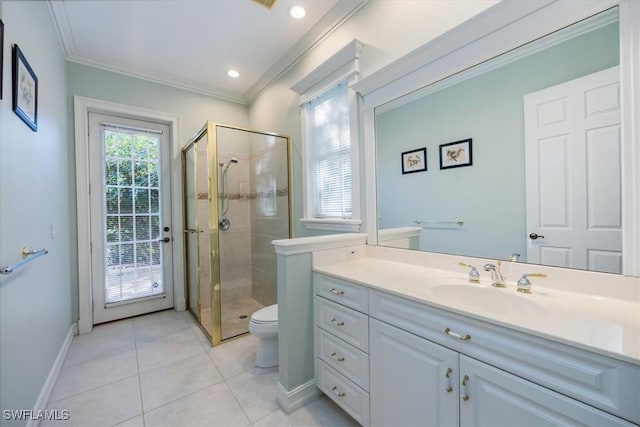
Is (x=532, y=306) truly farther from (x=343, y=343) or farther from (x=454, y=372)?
(x=343, y=343)

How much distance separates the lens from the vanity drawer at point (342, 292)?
1.32 metres

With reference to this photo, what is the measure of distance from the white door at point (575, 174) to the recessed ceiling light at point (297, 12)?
5.66ft

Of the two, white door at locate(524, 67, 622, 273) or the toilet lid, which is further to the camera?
the toilet lid

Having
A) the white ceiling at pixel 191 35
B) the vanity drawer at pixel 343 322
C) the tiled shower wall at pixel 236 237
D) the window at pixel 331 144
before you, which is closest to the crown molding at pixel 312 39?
the white ceiling at pixel 191 35

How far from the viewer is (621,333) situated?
29.7 inches

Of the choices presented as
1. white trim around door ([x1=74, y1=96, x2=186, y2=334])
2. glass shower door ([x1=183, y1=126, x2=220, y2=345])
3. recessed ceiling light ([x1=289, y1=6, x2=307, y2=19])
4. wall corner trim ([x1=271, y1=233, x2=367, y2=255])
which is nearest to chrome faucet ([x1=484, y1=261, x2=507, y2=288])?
wall corner trim ([x1=271, y1=233, x2=367, y2=255])

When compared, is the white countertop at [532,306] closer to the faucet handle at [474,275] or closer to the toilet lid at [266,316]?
the faucet handle at [474,275]

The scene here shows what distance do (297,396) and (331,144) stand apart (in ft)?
6.03

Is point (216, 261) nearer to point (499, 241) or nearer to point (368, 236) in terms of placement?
point (368, 236)

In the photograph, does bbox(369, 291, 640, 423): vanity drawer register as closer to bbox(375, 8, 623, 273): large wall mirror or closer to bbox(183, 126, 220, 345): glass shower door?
bbox(375, 8, 623, 273): large wall mirror

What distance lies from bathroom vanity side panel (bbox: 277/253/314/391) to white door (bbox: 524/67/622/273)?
3.80 ft

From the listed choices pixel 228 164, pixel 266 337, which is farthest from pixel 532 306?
pixel 228 164

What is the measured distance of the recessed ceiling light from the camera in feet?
6.75

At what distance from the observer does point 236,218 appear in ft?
8.84
